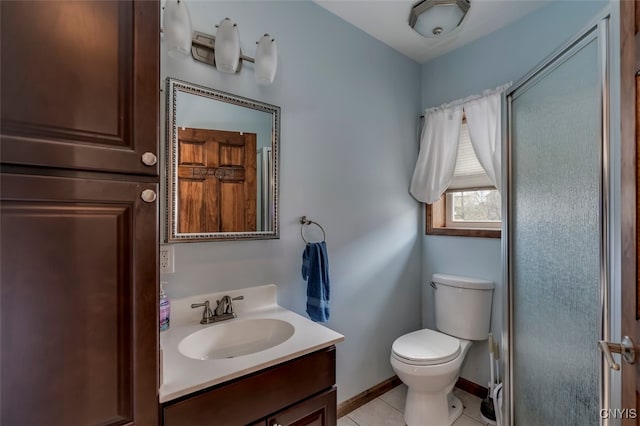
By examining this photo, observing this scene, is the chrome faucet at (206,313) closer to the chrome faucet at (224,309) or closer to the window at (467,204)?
the chrome faucet at (224,309)

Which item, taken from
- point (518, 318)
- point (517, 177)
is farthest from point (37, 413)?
point (517, 177)

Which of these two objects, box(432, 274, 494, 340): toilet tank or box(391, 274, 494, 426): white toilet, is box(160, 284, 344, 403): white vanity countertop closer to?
box(391, 274, 494, 426): white toilet

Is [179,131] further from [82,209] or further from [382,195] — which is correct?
[382,195]

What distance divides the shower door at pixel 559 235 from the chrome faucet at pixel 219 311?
4.28ft

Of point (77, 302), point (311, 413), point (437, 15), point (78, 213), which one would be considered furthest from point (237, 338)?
point (437, 15)

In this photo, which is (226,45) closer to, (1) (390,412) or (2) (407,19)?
(2) (407,19)

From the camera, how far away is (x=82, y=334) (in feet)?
2.13

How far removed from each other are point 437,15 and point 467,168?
3.45ft

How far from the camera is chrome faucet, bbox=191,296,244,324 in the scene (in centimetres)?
132

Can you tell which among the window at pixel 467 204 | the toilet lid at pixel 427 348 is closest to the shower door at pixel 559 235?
the toilet lid at pixel 427 348

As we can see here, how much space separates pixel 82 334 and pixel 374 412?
1.83m

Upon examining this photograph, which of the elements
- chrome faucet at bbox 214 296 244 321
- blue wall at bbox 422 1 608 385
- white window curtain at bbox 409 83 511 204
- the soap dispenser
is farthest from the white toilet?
the soap dispenser

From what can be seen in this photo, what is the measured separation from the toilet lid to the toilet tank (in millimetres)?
106

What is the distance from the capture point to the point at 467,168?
2197 mm
